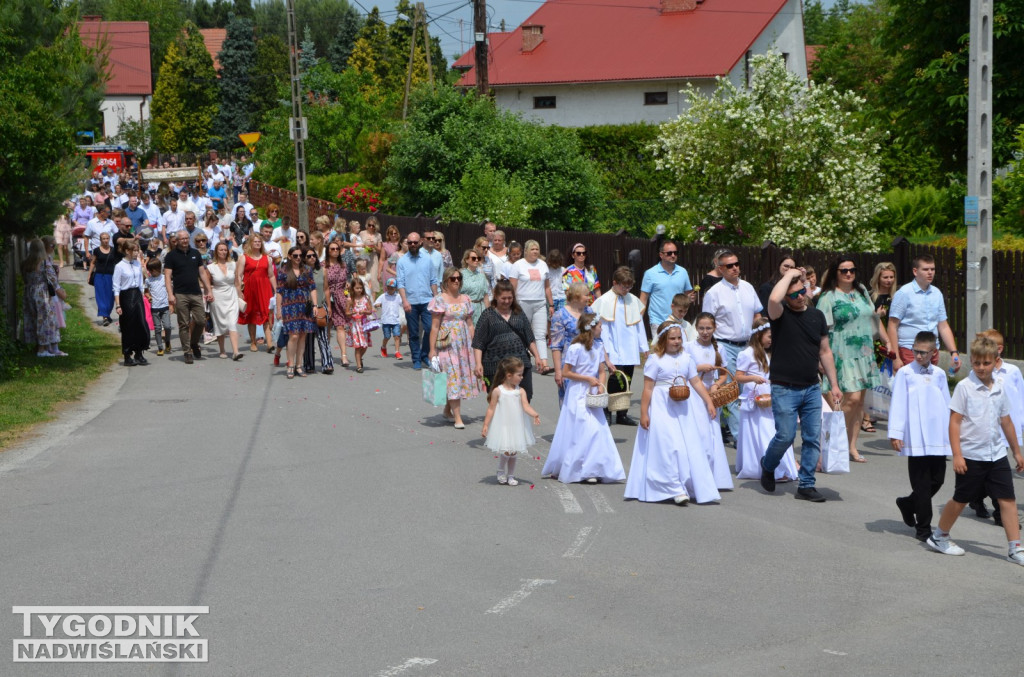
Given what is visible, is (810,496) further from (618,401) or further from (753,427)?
(618,401)

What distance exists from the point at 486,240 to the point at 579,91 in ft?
121

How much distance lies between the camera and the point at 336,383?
1623 centimetres

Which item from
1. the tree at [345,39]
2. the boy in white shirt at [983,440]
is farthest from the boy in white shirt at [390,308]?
the tree at [345,39]

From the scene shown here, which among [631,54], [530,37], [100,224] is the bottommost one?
[100,224]

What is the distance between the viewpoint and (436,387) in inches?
518

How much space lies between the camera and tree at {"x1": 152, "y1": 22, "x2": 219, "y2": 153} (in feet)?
279

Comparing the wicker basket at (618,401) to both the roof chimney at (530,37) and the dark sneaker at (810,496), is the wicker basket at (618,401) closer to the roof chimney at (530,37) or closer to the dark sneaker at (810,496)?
the dark sneaker at (810,496)

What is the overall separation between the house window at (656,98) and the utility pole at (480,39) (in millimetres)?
16509

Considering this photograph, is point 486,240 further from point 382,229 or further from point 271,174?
point 271,174

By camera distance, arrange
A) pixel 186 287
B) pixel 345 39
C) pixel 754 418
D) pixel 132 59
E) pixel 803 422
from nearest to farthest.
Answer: pixel 803 422
pixel 754 418
pixel 186 287
pixel 132 59
pixel 345 39

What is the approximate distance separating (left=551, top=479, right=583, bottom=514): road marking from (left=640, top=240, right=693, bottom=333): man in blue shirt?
3.66 metres

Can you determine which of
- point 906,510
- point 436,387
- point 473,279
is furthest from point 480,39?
point 906,510

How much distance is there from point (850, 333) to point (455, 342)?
408cm

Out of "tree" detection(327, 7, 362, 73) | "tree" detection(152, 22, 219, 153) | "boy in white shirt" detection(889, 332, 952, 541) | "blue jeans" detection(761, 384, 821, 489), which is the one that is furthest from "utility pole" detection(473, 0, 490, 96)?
"tree" detection(327, 7, 362, 73)
